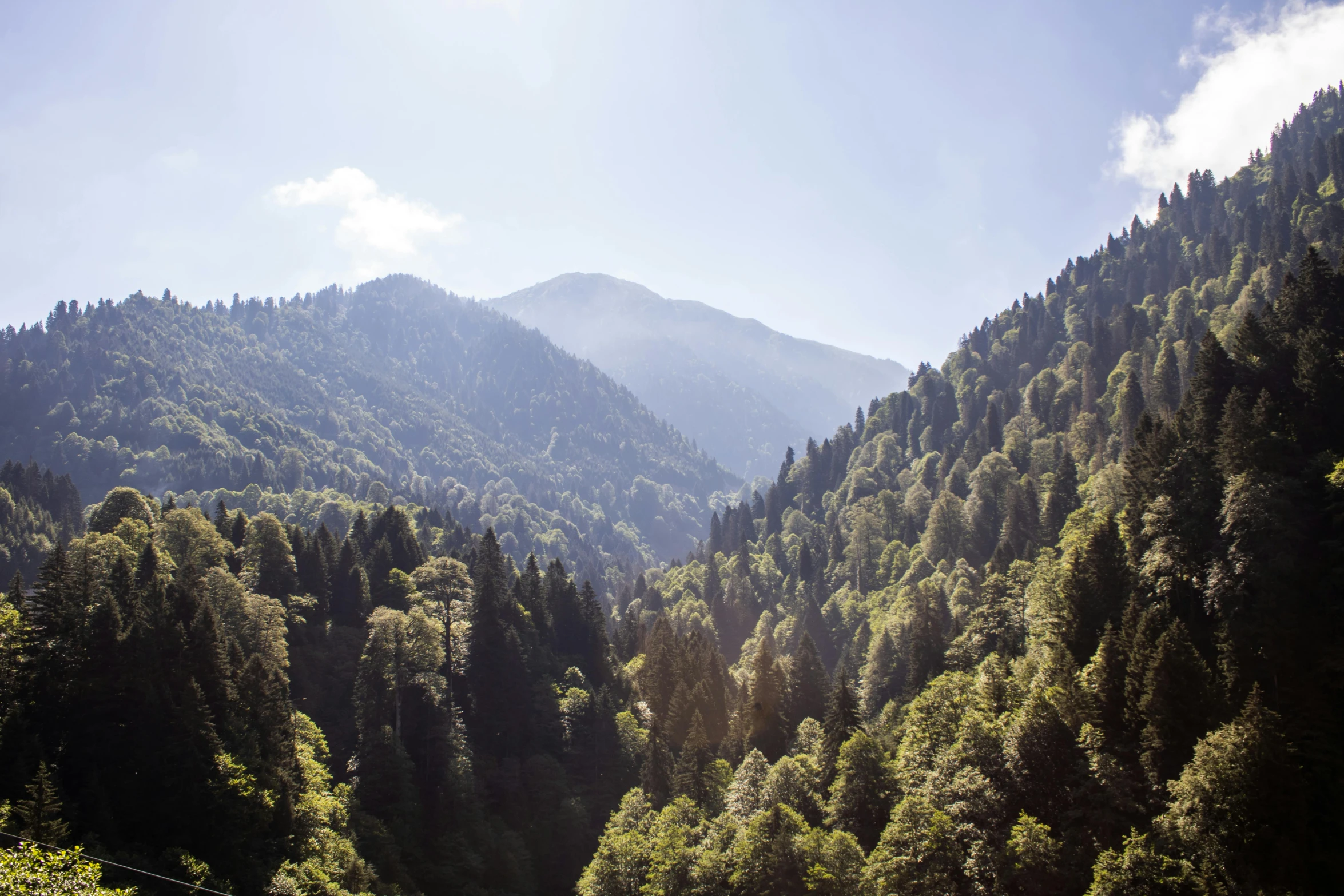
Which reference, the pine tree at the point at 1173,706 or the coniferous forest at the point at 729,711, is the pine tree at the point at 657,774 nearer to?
A: the coniferous forest at the point at 729,711

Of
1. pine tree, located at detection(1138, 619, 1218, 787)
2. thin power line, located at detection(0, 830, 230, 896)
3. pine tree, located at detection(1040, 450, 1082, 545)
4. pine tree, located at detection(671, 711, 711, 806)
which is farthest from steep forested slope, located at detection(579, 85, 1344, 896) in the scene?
thin power line, located at detection(0, 830, 230, 896)

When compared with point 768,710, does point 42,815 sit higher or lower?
lower

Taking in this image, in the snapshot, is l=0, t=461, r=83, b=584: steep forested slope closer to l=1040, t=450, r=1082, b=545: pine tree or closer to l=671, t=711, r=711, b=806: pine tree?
l=671, t=711, r=711, b=806: pine tree

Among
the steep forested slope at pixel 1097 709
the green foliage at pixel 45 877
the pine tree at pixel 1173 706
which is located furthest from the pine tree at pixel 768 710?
the green foliage at pixel 45 877

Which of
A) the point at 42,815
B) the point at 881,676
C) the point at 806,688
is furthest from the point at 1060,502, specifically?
the point at 42,815

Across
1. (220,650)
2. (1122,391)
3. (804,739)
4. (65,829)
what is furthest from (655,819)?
(1122,391)

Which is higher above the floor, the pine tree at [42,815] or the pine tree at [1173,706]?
the pine tree at [1173,706]

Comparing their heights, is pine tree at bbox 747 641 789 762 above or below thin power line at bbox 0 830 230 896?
above

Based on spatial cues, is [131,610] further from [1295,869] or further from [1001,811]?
[1295,869]

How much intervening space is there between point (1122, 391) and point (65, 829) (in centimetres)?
14051

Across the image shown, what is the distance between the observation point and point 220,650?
55156mm

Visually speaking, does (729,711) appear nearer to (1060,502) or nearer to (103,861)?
(1060,502)

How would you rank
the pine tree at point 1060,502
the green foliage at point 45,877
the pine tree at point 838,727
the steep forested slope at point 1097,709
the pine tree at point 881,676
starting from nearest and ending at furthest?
the green foliage at point 45,877, the steep forested slope at point 1097,709, the pine tree at point 838,727, the pine tree at point 881,676, the pine tree at point 1060,502

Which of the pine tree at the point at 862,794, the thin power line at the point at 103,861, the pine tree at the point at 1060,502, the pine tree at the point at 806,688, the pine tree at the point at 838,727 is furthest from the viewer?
the pine tree at the point at 1060,502
